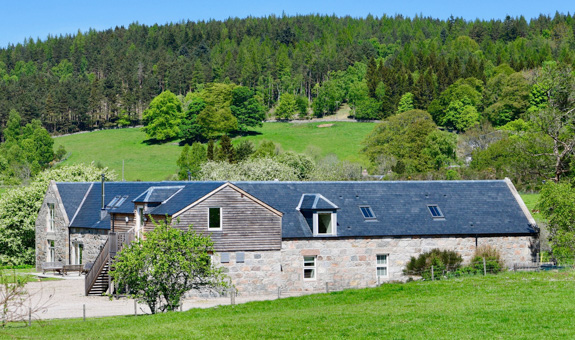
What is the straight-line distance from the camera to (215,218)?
38.5 metres

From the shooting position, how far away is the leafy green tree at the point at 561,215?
37.2 meters

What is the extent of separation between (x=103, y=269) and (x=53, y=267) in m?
9.42

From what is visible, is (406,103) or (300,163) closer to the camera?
(300,163)

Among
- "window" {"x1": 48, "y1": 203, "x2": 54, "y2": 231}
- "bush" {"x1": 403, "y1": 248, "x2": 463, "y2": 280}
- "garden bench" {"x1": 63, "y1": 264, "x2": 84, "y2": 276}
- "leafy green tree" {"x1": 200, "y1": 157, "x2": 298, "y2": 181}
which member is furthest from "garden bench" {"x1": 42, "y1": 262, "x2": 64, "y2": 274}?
"leafy green tree" {"x1": 200, "y1": 157, "x2": 298, "y2": 181}

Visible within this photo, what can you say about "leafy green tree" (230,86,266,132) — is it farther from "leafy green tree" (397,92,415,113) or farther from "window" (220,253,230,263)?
"window" (220,253,230,263)

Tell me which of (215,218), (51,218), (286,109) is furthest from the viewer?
(286,109)

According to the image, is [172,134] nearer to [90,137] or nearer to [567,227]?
[90,137]

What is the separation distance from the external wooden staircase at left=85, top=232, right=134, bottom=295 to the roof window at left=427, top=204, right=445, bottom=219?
54.6 feet

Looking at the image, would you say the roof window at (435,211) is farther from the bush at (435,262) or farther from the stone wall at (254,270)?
the stone wall at (254,270)

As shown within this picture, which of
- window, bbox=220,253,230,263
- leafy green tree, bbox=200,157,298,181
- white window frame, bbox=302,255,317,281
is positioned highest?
leafy green tree, bbox=200,157,298,181

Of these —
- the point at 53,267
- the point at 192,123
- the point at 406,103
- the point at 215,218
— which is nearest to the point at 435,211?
the point at 215,218

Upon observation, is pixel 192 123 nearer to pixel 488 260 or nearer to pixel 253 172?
pixel 253 172

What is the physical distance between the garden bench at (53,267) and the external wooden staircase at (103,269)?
856 cm

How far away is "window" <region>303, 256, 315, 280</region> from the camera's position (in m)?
39.9
